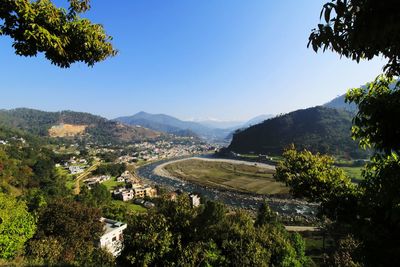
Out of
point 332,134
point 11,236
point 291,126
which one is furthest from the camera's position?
point 291,126

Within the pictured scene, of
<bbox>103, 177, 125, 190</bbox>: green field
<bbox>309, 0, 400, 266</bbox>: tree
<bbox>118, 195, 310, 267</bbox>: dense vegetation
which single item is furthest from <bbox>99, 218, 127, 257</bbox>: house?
<bbox>103, 177, 125, 190</bbox>: green field

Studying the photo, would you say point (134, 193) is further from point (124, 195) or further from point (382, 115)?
point (382, 115)

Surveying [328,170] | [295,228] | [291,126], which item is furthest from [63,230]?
[291,126]

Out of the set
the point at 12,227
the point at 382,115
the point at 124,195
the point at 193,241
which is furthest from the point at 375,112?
the point at 124,195

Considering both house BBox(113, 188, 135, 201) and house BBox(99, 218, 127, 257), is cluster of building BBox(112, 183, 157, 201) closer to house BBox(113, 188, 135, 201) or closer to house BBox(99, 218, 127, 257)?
house BBox(113, 188, 135, 201)

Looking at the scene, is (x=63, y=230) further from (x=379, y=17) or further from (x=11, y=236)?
(x=379, y=17)

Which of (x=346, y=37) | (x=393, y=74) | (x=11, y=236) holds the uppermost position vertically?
(x=346, y=37)

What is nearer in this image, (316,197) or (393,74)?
(393,74)

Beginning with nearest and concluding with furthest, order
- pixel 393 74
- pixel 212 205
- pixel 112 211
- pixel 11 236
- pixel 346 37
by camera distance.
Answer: pixel 346 37, pixel 393 74, pixel 212 205, pixel 11 236, pixel 112 211
